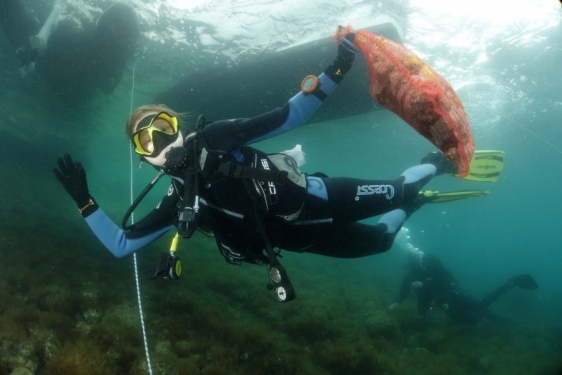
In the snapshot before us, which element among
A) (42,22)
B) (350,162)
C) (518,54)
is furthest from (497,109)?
(42,22)

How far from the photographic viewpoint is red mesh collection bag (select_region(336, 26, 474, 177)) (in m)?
2.82

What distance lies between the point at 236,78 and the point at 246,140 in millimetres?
11562

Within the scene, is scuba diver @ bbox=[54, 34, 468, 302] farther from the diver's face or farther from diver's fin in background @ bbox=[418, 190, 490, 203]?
diver's fin in background @ bbox=[418, 190, 490, 203]

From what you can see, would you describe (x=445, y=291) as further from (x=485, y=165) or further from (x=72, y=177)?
(x=72, y=177)

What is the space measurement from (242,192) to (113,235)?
6.70 ft

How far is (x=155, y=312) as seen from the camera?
26.8 feet

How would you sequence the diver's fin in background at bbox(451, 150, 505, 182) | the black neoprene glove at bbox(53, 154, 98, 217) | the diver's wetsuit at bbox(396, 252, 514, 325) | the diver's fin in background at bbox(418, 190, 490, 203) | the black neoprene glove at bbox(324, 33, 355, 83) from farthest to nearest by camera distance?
the diver's wetsuit at bbox(396, 252, 514, 325), the diver's fin in background at bbox(451, 150, 505, 182), the diver's fin in background at bbox(418, 190, 490, 203), the black neoprene glove at bbox(324, 33, 355, 83), the black neoprene glove at bbox(53, 154, 98, 217)

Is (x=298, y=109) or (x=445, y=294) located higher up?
(x=298, y=109)

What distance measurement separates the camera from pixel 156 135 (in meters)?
3.42

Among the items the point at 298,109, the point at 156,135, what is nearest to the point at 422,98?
the point at 298,109

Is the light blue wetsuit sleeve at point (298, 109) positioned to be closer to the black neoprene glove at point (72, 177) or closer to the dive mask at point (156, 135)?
the dive mask at point (156, 135)

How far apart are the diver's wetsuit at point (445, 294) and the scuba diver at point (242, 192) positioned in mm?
9519

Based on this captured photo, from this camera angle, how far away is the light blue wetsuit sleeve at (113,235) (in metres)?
4.20

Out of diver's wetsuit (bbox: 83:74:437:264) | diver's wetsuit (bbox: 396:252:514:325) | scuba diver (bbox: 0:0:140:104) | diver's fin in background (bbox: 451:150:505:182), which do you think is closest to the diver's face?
diver's wetsuit (bbox: 83:74:437:264)
